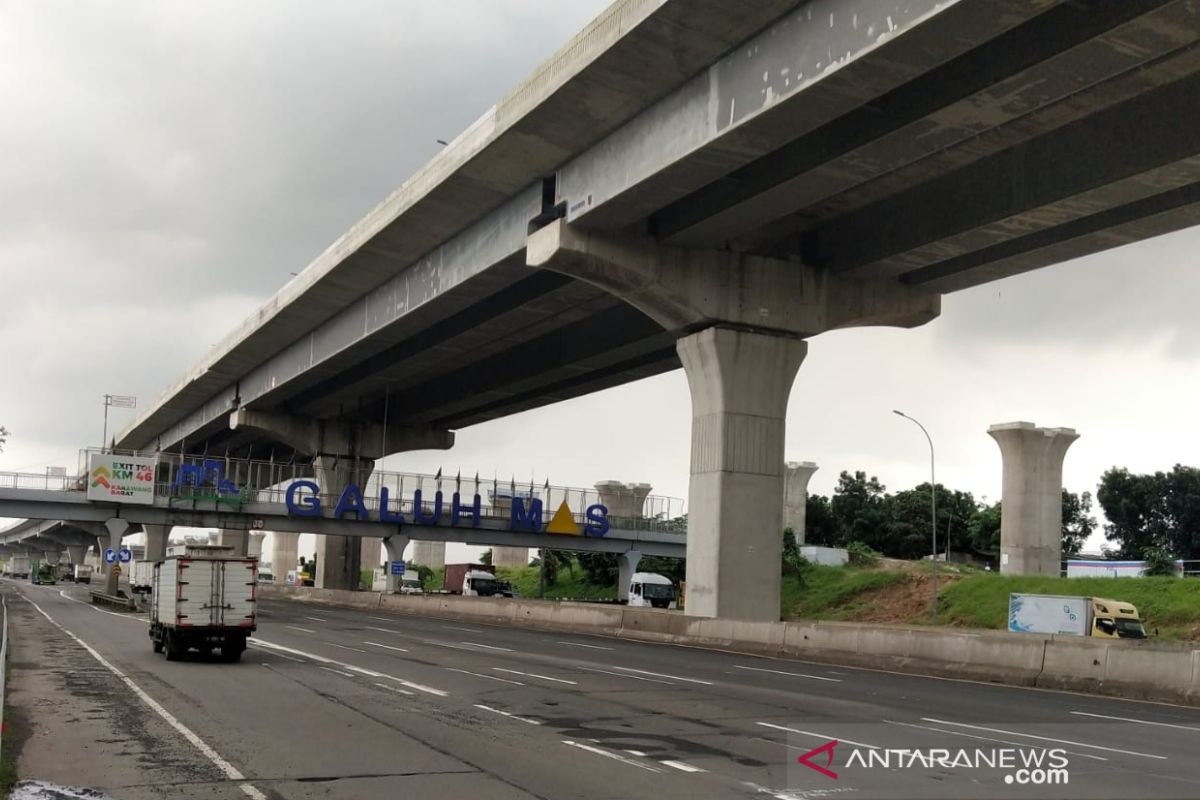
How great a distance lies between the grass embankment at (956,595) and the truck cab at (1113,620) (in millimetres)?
3309

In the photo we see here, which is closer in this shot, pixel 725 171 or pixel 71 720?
pixel 71 720

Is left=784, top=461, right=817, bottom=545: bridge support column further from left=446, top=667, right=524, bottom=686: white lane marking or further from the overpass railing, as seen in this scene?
left=446, top=667, right=524, bottom=686: white lane marking

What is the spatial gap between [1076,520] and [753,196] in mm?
101744

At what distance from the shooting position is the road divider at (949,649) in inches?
786

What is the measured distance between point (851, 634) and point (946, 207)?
1041 centimetres

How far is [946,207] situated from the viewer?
1125 inches

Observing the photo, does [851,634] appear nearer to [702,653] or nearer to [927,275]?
[702,653]

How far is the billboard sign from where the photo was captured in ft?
202

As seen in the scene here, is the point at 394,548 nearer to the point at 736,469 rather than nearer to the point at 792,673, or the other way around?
the point at 736,469

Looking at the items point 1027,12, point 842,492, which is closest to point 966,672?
point 1027,12

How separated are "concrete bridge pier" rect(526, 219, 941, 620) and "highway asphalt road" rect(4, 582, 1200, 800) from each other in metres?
8.14

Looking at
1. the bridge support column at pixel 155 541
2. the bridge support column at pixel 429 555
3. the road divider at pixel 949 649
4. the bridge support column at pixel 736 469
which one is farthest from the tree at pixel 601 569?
the bridge support column at pixel 736 469


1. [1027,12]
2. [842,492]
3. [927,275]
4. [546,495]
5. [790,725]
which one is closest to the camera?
[790,725]

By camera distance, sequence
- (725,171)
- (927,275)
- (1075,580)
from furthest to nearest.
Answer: (1075,580) → (927,275) → (725,171)
